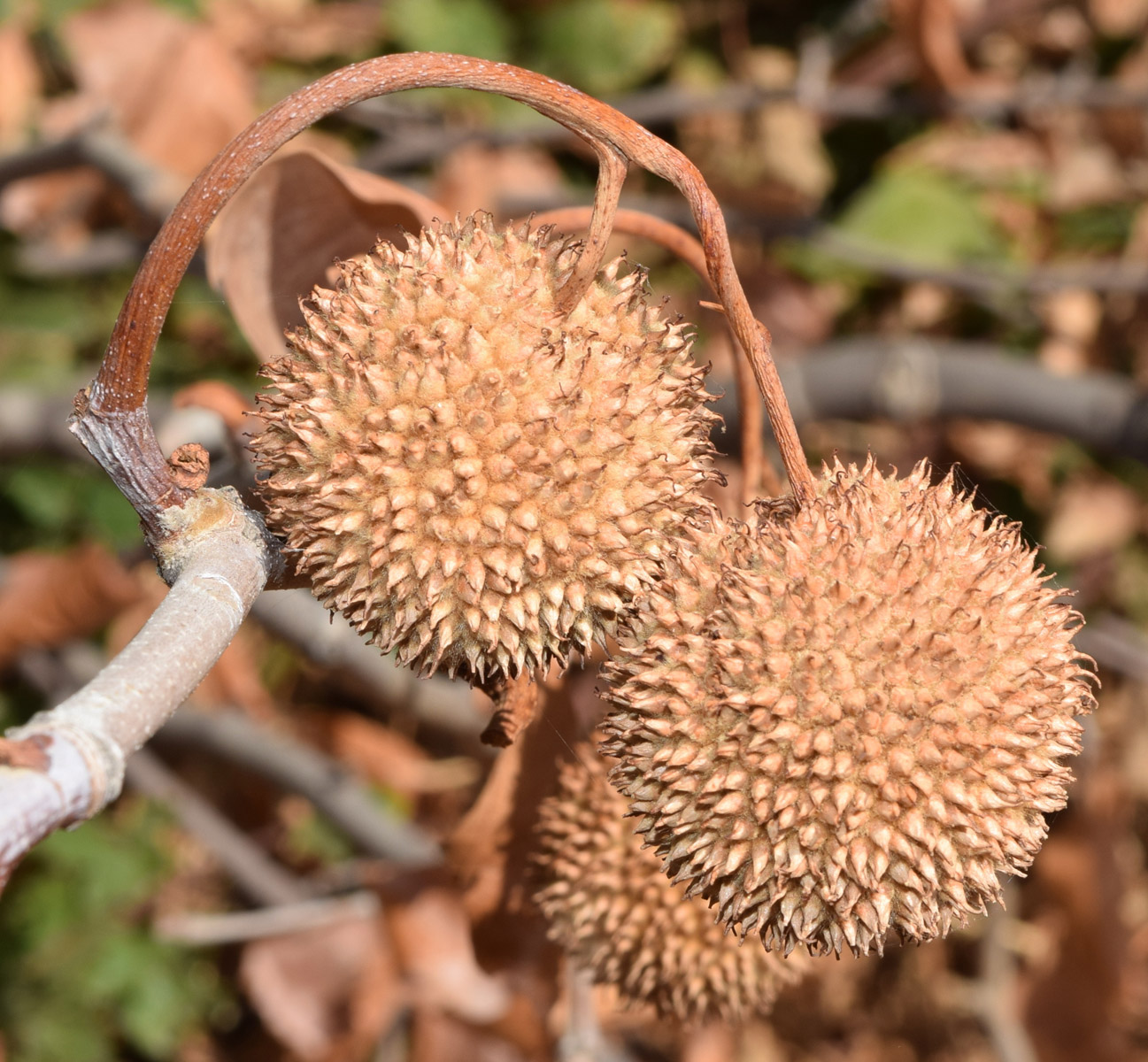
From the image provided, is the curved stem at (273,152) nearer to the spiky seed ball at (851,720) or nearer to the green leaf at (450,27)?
the spiky seed ball at (851,720)

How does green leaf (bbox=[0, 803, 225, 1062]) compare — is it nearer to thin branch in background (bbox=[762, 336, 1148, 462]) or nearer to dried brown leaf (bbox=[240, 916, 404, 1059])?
dried brown leaf (bbox=[240, 916, 404, 1059])

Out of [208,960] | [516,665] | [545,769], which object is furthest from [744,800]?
[208,960]

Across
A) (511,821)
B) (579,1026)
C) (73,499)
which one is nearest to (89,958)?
(73,499)

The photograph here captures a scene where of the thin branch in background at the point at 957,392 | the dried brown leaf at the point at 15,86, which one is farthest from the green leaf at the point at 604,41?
the dried brown leaf at the point at 15,86

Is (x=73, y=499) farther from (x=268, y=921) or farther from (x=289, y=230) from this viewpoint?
(x=289, y=230)

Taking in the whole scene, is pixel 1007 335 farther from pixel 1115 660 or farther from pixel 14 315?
pixel 14 315

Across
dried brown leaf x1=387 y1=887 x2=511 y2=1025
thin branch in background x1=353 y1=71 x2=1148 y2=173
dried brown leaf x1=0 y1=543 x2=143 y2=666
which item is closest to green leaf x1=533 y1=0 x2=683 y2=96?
thin branch in background x1=353 y1=71 x2=1148 y2=173
